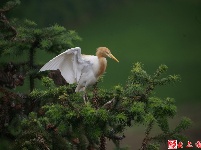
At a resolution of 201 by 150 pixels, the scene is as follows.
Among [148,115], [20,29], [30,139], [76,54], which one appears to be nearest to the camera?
[148,115]

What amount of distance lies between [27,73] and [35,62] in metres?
0.10

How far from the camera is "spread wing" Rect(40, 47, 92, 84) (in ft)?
7.15

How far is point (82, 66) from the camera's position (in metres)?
2.23

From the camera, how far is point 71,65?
87.7 inches

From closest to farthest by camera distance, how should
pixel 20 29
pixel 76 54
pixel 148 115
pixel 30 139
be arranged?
1. pixel 148 115
2. pixel 30 139
3. pixel 76 54
4. pixel 20 29

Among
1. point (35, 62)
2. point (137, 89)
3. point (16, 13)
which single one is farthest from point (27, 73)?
point (16, 13)

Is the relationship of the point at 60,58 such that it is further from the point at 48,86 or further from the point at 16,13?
the point at 16,13

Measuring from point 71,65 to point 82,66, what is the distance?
0.05 meters

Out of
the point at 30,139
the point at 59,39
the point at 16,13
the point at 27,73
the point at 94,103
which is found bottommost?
the point at 30,139

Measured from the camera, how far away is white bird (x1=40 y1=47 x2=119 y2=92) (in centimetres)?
219

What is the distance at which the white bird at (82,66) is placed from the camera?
2189 mm

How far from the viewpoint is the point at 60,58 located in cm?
218

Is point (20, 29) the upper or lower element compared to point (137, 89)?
upper

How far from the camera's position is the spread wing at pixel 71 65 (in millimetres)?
2180
